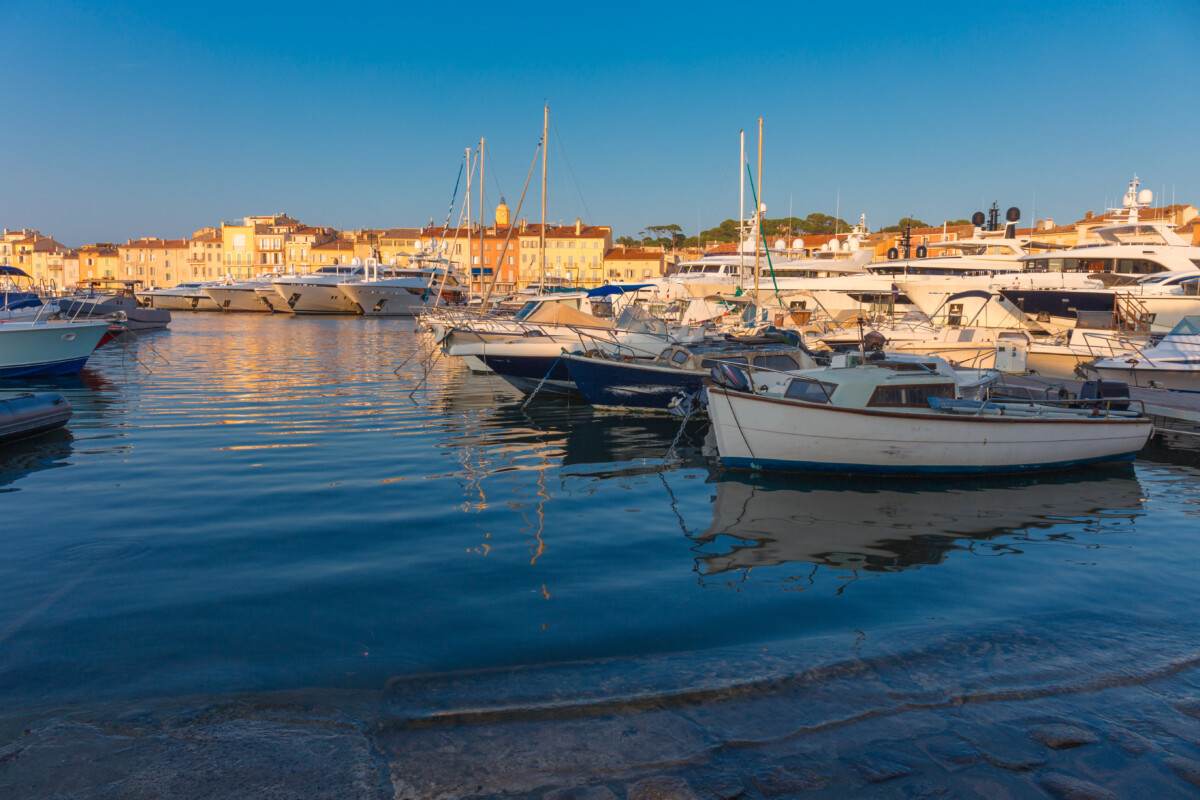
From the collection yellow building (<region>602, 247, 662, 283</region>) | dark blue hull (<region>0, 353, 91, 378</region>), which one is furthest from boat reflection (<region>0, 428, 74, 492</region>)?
yellow building (<region>602, 247, 662, 283</region>)

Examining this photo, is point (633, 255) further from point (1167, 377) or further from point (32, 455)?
point (32, 455)

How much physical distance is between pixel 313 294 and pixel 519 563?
2657 inches

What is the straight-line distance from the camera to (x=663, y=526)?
10.7 meters

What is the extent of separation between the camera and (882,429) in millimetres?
12766

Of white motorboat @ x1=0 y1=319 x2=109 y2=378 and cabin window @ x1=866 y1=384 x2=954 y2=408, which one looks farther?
white motorboat @ x1=0 y1=319 x2=109 y2=378

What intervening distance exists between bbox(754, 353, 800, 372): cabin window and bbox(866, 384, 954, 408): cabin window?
601cm

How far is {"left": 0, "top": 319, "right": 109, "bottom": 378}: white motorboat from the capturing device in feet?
79.5

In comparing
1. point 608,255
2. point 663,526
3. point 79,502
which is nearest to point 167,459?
point 79,502

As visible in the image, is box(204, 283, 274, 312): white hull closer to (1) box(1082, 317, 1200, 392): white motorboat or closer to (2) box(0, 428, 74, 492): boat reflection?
(2) box(0, 428, 74, 492): boat reflection

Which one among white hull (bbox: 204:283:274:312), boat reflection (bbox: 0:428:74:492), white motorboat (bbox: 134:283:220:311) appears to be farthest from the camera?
white motorboat (bbox: 134:283:220:311)

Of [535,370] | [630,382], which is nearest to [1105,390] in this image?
[630,382]

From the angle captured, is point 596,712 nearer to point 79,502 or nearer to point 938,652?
point 938,652

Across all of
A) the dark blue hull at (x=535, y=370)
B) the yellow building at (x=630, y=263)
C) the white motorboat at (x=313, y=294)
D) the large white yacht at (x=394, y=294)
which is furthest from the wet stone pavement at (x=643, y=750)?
the yellow building at (x=630, y=263)

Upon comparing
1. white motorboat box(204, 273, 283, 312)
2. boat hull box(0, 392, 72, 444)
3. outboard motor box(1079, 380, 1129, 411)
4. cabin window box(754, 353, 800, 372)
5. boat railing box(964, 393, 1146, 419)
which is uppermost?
white motorboat box(204, 273, 283, 312)
